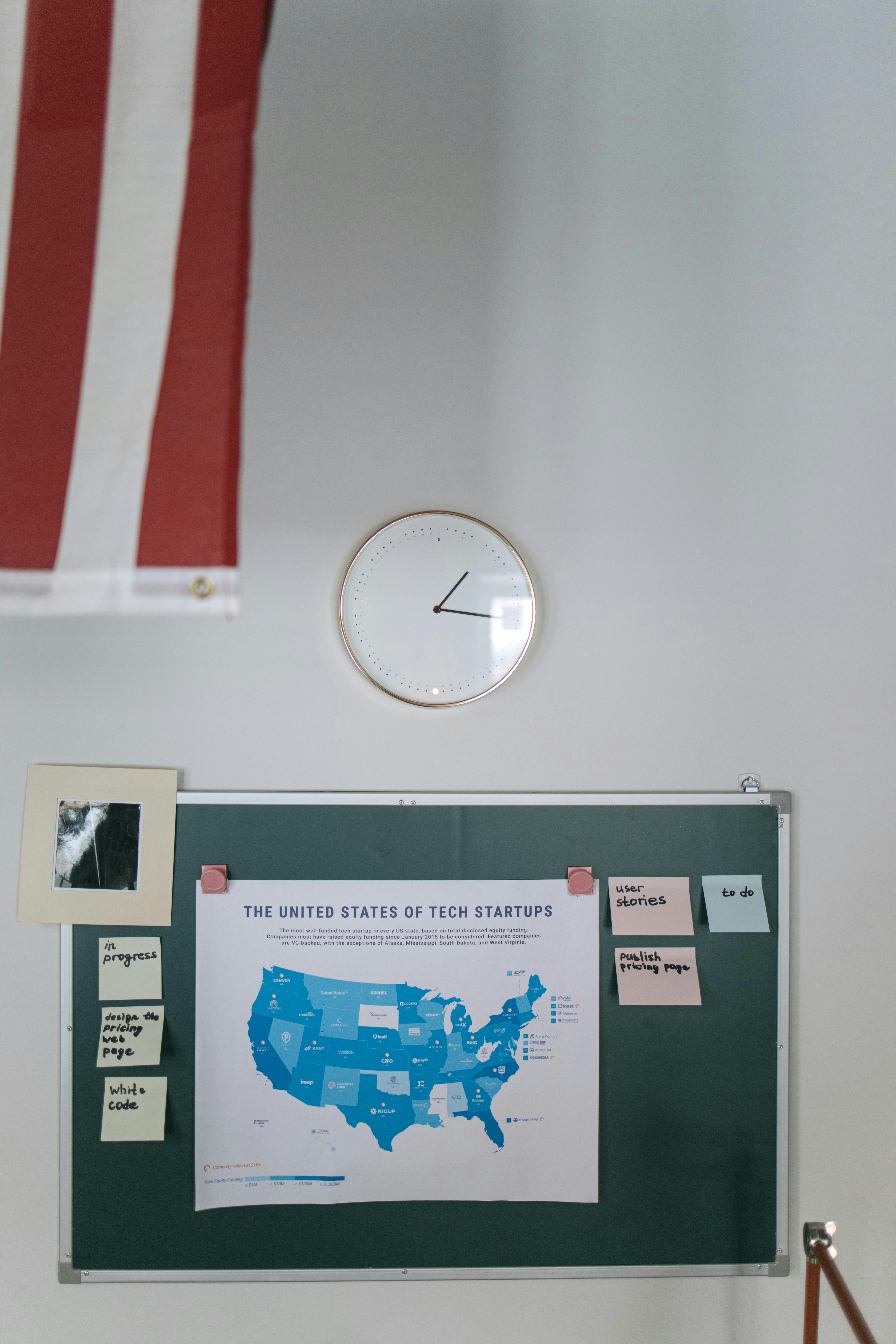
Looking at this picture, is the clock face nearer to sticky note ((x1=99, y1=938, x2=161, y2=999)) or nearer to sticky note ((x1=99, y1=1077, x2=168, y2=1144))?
sticky note ((x1=99, y1=938, x2=161, y2=999))

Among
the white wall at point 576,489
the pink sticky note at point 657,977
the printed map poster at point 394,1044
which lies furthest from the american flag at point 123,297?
the pink sticky note at point 657,977

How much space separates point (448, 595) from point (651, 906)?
2.15 ft

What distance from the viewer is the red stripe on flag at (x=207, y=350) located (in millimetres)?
723

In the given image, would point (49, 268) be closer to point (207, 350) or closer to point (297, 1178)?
point (207, 350)

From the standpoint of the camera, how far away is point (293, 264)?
1.43 m

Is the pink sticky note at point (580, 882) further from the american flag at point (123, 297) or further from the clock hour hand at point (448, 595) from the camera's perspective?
the american flag at point (123, 297)

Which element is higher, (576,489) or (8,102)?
(8,102)

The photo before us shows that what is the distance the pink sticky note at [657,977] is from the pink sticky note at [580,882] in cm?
12

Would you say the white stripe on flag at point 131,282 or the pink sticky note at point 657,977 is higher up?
the white stripe on flag at point 131,282

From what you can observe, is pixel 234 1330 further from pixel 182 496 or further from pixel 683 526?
pixel 683 526

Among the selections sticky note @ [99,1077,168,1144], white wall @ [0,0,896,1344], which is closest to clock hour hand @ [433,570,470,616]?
white wall @ [0,0,896,1344]

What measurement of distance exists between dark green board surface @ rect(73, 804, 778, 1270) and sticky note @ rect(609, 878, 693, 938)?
20mm

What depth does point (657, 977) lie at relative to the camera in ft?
4.66

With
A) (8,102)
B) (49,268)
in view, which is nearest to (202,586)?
(49,268)
